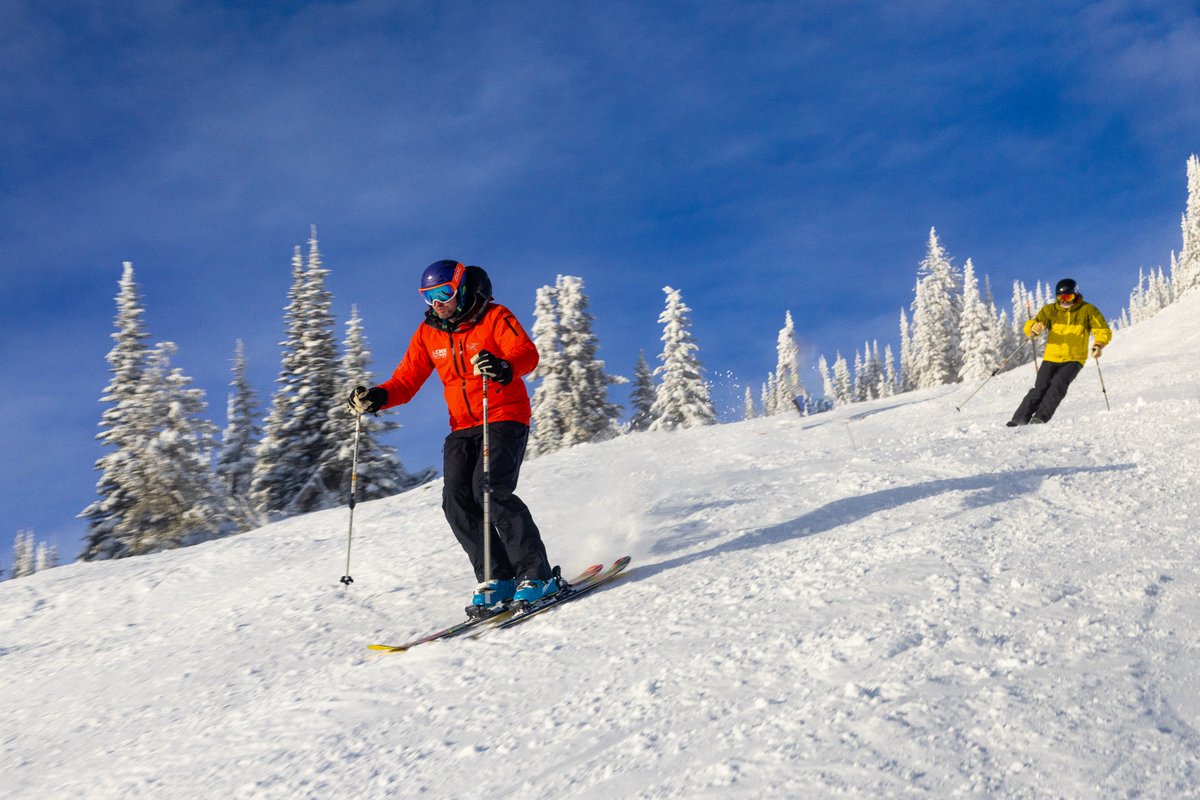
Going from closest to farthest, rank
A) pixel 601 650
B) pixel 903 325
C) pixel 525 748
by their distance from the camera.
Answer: pixel 525 748 → pixel 601 650 → pixel 903 325

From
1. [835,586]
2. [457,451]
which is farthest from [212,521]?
[835,586]

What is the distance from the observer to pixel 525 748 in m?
3.33

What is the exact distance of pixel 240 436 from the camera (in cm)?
3775

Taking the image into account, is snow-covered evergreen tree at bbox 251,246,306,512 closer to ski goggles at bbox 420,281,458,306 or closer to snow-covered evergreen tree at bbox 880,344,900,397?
ski goggles at bbox 420,281,458,306

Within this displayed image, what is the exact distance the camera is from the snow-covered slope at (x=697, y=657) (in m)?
2.92

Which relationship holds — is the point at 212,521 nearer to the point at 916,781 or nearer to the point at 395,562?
the point at 395,562

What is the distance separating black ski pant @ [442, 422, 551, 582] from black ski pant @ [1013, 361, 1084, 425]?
918cm

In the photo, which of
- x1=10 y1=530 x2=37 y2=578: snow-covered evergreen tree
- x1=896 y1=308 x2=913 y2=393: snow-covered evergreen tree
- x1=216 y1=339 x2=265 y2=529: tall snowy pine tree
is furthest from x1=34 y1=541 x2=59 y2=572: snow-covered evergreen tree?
x1=896 y1=308 x2=913 y2=393: snow-covered evergreen tree

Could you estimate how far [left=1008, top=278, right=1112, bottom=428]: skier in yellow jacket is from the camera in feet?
39.2

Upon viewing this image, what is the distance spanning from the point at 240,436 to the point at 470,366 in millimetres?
35666

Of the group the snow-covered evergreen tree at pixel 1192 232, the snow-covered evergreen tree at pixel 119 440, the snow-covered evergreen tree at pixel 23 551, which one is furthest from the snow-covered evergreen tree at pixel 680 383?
the snow-covered evergreen tree at pixel 23 551

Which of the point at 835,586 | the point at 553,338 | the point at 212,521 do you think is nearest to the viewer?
the point at 835,586

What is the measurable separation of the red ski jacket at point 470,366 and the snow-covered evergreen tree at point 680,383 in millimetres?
35970

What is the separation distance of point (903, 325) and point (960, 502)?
396 feet
